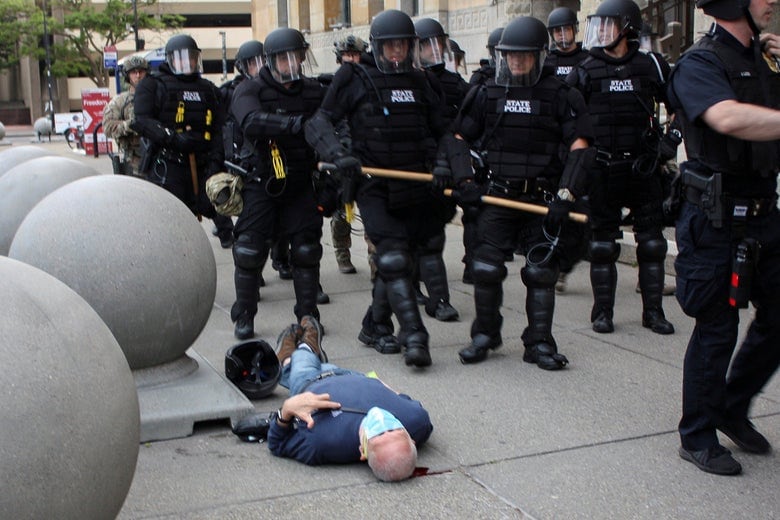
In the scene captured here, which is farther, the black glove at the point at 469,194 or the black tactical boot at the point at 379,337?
the black tactical boot at the point at 379,337

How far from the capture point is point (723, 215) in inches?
179

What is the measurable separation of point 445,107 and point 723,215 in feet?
9.40

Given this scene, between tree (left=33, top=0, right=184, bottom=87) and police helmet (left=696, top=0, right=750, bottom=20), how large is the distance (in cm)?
4991

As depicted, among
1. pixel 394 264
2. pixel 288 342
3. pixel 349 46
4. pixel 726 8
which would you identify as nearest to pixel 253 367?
pixel 288 342

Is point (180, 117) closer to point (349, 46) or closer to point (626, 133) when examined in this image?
point (349, 46)

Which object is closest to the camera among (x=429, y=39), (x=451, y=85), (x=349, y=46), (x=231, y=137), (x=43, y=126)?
(x=231, y=137)

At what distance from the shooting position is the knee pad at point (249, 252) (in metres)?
7.36

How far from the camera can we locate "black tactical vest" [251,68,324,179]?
7221 millimetres

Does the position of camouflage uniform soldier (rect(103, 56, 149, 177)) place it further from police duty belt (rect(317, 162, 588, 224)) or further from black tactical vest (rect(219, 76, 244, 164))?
police duty belt (rect(317, 162, 588, 224))

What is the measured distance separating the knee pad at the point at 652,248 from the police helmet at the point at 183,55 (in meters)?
3.95

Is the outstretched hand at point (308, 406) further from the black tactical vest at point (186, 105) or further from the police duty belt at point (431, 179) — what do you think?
the black tactical vest at point (186, 105)

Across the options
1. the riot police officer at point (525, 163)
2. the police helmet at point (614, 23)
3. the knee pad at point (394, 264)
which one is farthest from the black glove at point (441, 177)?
the police helmet at point (614, 23)

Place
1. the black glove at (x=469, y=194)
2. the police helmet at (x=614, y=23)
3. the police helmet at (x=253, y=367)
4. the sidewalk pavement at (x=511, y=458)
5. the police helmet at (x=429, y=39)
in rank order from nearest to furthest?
the sidewalk pavement at (x=511, y=458)
the police helmet at (x=253, y=367)
the black glove at (x=469, y=194)
the police helmet at (x=614, y=23)
the police helmet at (x=429, y=39)

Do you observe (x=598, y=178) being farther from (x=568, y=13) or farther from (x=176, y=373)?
(x=176, y=373)
